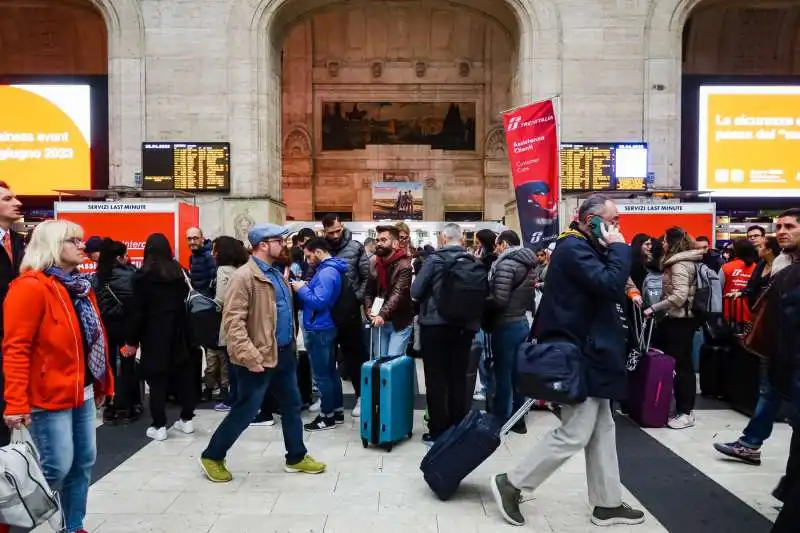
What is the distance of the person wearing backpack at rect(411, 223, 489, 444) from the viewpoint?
537cm

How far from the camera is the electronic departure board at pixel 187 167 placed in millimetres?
15102

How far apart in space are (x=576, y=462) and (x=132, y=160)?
13.1 metres

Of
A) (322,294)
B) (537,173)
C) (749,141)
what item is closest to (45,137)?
(537,173)

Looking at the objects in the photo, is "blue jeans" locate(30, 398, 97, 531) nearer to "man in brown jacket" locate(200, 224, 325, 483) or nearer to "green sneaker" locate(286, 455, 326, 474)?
"man in brown jacket" locate(200, 224, 325, 483)

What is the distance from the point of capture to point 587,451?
4.11m

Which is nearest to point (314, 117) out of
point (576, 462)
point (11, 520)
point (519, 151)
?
point (519, 151)

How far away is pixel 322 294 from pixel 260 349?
1188 millimetres

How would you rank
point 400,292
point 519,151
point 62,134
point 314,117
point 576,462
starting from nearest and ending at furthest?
point 576,462 → point 400,292 → point 519,151 → point 62,134 → point 314,117

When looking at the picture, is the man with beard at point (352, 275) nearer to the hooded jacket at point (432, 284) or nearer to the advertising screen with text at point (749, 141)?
the hooded jacket at point (432, 284)

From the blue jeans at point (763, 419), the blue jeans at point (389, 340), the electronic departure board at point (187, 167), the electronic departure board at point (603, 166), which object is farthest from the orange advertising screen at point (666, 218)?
the electronic departure board at point (187, 167)

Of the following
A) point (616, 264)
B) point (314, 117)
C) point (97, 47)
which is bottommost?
point (616, 264)

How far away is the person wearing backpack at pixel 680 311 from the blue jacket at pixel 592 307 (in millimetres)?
2849

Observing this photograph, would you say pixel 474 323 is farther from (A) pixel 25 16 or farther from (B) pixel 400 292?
(A) pixel 25 16

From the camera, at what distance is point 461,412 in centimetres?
560
